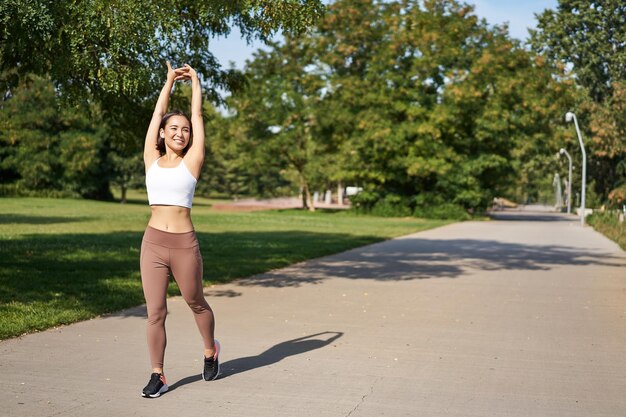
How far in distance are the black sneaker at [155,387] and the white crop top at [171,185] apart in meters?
1.12

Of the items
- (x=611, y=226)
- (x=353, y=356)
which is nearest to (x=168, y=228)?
(x=353, y=356)

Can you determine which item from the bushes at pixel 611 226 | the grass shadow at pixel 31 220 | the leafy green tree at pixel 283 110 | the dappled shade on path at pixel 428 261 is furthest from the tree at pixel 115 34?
the leafy green tree at pixel 283 110

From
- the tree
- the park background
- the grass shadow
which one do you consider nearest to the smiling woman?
the tree

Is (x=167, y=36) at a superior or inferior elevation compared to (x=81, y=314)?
superior

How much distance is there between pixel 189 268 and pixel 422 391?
70.1 inches

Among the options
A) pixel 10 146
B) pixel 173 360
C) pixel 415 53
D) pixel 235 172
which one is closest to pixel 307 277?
pixel 173 360

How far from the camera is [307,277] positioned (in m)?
13.9

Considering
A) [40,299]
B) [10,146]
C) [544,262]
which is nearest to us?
[40,299]

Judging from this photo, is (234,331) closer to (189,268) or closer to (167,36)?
(189,268)

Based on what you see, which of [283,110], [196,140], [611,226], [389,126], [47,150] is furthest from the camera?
[47,150]

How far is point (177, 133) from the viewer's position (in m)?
5.67

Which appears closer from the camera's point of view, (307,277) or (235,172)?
(307,277)

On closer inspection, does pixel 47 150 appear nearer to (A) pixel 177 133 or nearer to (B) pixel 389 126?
→ (B) pixel 389 126

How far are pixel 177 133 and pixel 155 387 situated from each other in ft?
5.41
